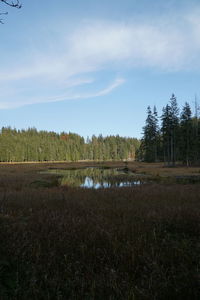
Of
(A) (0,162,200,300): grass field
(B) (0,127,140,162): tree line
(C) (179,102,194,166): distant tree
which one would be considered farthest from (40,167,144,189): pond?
(B) (0,127,140,162): tree line

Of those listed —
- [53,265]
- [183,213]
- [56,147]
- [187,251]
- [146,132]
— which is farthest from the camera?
[56,147]

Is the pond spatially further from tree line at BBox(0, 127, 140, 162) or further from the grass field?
tree line at BBox(0, 127, 140, 162)

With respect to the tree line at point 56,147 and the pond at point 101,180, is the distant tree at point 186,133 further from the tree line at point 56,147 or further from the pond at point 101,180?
the tree line at point 56,147

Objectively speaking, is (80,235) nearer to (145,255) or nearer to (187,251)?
(145,255)

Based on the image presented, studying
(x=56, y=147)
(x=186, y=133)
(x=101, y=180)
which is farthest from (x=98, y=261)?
(x=56, y=147)

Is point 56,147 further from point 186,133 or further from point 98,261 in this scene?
point 98,261

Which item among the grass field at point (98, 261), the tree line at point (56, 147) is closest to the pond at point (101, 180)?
the grass field at point (98, 261)

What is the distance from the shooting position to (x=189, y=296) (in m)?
2.69

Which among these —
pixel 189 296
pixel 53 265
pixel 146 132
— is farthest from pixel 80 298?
pixel 146 132

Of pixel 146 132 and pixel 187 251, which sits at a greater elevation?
pixel 146 132

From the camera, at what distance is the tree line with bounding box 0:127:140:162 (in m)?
103

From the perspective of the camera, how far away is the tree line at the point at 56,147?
337ft

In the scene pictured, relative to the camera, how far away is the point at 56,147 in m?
122

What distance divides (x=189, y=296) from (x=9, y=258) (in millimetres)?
3147
